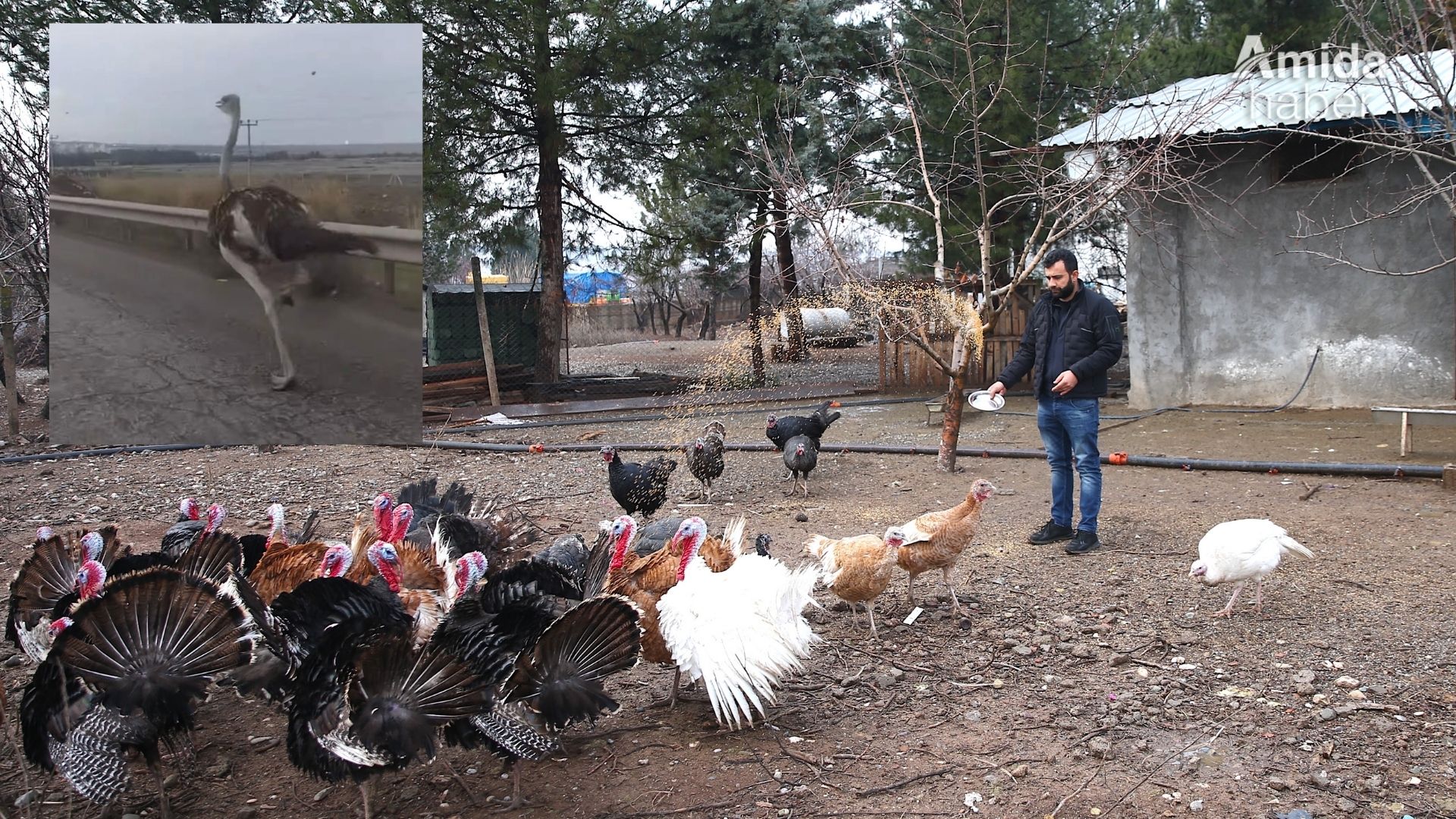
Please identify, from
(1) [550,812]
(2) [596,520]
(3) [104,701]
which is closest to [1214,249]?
(2) [596,520]

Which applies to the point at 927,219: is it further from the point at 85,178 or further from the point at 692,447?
the point at 85,178

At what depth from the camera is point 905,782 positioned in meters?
3.52

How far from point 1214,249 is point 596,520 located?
28.8 ft

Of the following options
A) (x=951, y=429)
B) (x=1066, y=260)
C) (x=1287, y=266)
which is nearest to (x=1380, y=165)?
(x=1287, y=266)

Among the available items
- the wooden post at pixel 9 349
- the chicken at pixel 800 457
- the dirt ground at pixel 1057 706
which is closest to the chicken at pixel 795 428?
the chicken at pixel 800 457

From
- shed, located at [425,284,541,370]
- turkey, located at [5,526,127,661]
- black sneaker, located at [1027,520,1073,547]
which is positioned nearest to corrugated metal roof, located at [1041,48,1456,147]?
black sneaker, located at [1027,520,1073,547]

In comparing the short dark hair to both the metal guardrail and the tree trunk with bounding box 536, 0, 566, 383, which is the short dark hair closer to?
the metal guardrail

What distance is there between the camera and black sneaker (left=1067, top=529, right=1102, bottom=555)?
19.8 ft

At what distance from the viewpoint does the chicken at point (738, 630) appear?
3830 millimetres

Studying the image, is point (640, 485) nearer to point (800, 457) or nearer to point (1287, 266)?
point (800, 457)

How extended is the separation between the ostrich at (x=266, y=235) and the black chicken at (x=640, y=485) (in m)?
3.02

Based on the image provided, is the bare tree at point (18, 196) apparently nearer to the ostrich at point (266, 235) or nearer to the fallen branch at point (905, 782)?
the ostrich at point (266, 235)

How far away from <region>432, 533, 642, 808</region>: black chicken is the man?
345 cm

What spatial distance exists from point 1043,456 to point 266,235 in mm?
7093
